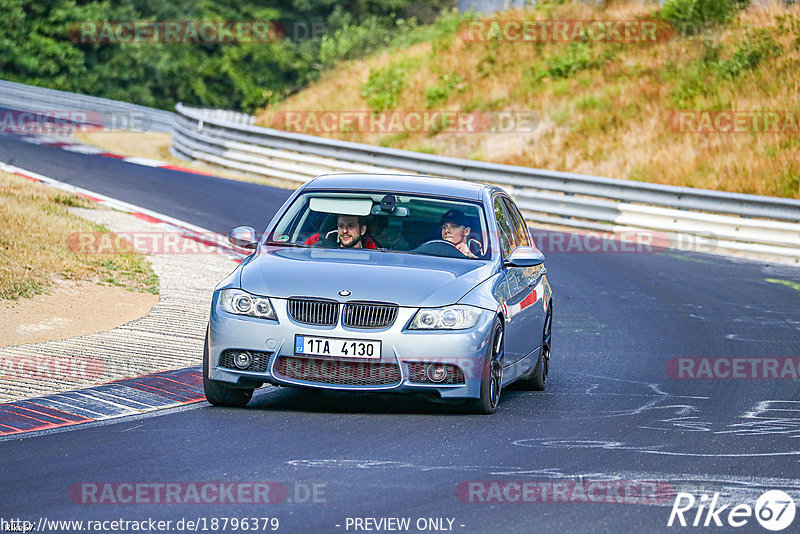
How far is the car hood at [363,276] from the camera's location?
8211 mm

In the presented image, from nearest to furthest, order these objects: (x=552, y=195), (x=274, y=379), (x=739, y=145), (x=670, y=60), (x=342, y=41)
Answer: (x=274, y=379), (x=552, y=195), (x=739, y=145), (x=670, y=60), (x=342, y=41)

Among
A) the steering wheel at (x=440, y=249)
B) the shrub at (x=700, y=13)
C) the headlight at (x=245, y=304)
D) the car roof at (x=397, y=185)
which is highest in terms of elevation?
the shrub at (x=700, y=13)

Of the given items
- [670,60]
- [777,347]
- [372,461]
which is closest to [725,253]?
[777,347]

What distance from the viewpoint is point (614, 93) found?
105 feet

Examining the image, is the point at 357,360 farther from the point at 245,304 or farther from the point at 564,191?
the point at 564,191

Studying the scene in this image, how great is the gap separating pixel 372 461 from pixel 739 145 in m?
22.7

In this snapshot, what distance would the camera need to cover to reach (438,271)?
8.68 m

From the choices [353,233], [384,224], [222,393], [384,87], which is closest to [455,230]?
[384,224]

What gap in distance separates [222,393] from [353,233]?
1.61m

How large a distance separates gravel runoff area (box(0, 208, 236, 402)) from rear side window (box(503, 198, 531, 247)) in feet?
9.10

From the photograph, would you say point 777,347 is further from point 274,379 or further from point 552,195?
point 552,195

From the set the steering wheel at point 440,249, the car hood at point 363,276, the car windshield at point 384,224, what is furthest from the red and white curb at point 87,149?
the car hood at point 363,276

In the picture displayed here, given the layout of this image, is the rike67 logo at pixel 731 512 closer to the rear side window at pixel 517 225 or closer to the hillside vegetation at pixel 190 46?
the rear side window at pixel 517 225

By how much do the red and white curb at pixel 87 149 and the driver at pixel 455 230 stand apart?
62.6 ft
